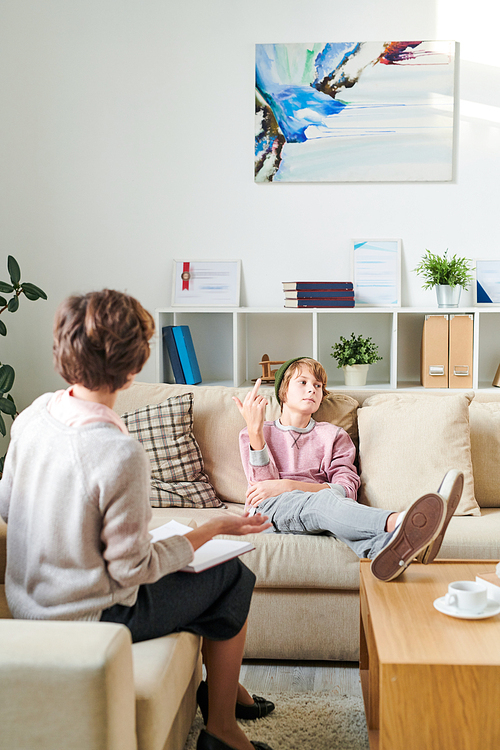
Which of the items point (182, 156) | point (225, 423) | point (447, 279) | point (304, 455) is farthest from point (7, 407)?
point (447, 279)

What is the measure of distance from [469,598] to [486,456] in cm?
109

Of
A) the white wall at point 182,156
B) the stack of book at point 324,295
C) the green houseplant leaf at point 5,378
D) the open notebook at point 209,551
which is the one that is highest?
the white wall at point 182,156

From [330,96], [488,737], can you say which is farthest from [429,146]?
[488,737]

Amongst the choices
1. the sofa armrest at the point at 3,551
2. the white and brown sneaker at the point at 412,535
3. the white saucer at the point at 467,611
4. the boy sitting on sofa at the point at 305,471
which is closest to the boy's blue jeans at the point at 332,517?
the boy sitting on sofa at the point at 305,471

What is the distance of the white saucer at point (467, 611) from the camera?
1342 mm

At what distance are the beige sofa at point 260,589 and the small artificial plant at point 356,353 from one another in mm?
527

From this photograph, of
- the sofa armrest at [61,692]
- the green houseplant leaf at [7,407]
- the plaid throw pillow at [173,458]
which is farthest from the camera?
the green houseplant leaf at [7,407]

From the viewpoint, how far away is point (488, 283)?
3.17m

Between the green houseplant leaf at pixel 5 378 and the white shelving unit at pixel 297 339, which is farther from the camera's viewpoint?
the white shelving unit at pixel 297 339

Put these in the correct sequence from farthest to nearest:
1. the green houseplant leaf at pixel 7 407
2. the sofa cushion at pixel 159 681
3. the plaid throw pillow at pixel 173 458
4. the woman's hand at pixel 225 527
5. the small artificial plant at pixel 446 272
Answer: the small artificial plant at pixel 446 272, the green houseplant leaf at pixel 7 407, the plaid throw pillow at pixel 173 458, the woman's hand at pixel 225 527, the sofa cushion at pixel 159 681

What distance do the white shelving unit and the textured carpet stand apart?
1.64 m

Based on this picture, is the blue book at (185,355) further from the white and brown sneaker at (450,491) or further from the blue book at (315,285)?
the white and brown sneaker at (450,491)

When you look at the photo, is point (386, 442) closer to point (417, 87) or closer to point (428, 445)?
point (428, 445)

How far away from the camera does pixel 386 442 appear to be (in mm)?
2295
